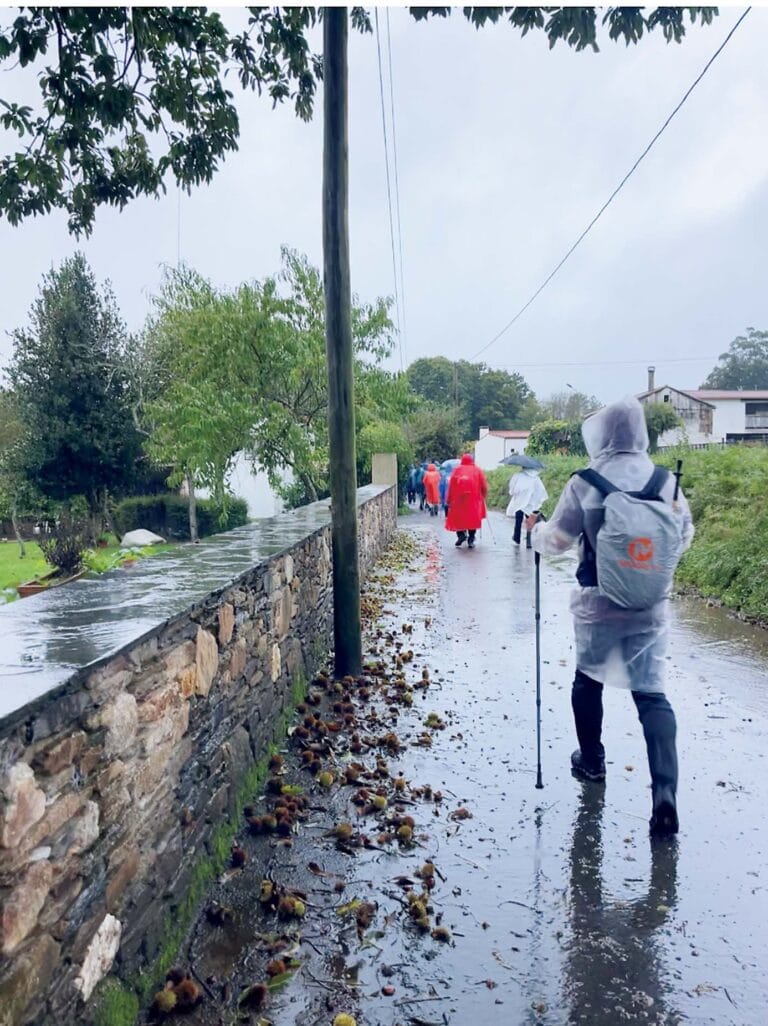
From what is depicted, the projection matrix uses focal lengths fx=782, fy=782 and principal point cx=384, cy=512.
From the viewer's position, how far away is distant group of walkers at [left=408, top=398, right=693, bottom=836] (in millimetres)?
3553

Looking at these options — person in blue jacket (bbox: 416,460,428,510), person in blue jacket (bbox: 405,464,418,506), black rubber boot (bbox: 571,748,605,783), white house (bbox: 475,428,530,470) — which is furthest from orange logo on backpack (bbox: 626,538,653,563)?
white house (bbox: 475,428,530,470)

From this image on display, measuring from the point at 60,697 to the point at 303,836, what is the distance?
1.99 m

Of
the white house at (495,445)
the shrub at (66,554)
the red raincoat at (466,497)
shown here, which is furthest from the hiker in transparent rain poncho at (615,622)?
the white house at (495,445)

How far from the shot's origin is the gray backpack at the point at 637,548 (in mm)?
3549

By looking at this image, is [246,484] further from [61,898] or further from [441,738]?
[61,898]

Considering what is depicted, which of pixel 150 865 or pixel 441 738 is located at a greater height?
pixel 150 865

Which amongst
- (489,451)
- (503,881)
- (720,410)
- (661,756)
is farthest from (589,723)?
(720,410)

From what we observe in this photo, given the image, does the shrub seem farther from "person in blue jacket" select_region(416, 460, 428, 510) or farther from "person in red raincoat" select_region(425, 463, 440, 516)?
"person in blue jacket" select_region(416, 460, 428, 510)

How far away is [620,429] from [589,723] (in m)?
1.50

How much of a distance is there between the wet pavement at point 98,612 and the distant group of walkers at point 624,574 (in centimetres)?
163

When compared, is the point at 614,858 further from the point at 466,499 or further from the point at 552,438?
the point at 552,438

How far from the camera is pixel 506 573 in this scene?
11172mm

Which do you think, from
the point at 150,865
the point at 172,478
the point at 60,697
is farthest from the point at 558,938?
the point at 172,478

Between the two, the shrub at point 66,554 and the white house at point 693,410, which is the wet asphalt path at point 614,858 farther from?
the white house at point 693,410
